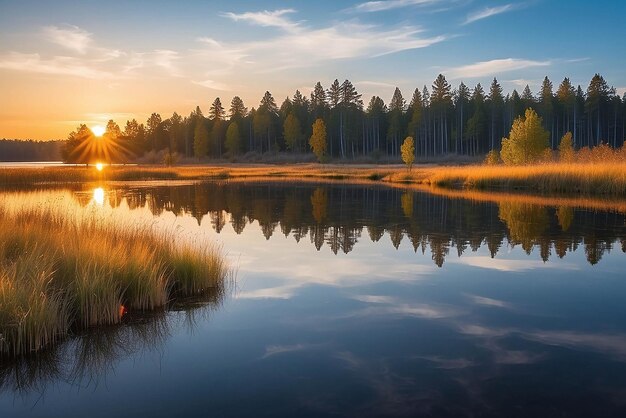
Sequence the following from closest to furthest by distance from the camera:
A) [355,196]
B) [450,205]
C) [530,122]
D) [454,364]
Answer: [454,364] < [450,205] < [355,196] < [530,122]

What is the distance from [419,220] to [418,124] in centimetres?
8014

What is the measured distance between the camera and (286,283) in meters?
12.2

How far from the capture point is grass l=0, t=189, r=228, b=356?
750 centimetres

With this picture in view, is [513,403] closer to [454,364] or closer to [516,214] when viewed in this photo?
[454,364]

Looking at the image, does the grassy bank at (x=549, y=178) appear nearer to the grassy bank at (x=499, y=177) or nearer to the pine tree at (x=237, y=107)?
the grassy bank at (x=499, y=177)

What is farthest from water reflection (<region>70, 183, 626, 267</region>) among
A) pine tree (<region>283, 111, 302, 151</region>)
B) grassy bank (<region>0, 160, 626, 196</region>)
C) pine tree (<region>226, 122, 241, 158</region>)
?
pine tree (<region>226, 122, 241, 158</region>)

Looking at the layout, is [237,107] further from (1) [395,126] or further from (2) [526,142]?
(2) [526,142]

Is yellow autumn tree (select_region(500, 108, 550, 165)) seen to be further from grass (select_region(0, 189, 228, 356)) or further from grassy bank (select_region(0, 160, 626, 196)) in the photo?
grass (select_region(0, 189, 228, 356))

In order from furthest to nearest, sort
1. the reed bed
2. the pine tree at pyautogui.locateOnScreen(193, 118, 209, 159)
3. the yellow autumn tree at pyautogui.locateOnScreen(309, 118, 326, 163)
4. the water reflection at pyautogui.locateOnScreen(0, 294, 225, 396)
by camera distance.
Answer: the pine tree at pyautogui.locateOnScreen(193, 118, 209, 159) → the yellow autumn tree at pyautogui.locateOnScreen(309, 118, 326, 163) → the reed bed → the water reflection at pyautogui.locateOnScreen(0, 294, 225, 396)

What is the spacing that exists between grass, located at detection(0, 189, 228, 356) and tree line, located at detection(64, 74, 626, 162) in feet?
276

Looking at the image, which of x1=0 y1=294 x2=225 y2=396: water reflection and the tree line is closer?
x1=0 y1=294 x2=225 y2=396: water reflection

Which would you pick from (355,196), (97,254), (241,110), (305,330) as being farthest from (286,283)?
(241,110)

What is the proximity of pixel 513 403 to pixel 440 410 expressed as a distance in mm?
906

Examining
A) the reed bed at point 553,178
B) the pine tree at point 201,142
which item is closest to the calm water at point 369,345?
the reed bed at point 553,178
